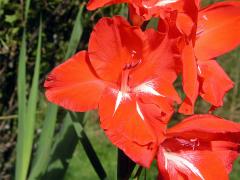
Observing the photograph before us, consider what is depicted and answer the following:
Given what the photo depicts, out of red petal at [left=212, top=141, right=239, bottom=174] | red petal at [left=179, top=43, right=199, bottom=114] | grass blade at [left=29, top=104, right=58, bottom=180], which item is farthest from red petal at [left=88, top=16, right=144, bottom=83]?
grass blade at [left=29, top=104, right=58, bottom=180]

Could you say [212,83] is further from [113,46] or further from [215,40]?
[113,46]

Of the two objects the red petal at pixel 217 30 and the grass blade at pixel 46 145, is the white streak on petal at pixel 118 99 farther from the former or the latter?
the grass blade at pixel 46 145

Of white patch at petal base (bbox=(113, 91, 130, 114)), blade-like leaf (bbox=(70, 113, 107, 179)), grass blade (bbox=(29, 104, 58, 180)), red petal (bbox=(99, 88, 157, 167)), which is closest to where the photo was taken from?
red petal (bbox=(99, 88, 157, 167))

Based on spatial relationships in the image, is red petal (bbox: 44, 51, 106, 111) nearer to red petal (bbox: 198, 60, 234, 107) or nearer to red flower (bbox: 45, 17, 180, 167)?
red flower (bbox: 45, 17, 180, 167)

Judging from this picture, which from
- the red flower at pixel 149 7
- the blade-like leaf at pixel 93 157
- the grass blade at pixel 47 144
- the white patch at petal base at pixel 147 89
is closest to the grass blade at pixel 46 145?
the grass blade at pixel 47 144

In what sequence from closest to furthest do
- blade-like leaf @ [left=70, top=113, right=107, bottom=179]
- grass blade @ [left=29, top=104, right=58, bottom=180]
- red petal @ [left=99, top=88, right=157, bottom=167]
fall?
red petal @ [left=99, top=88, right=157, bottom=167], blade-like leaf @ [left=70, top=113, right=107, bottom=179], grass blade @ [left=29, top=104, right=58, bottom=180]

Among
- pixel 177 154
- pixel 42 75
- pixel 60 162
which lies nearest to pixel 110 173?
pixel 42 75

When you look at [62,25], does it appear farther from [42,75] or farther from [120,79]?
[120,79]
